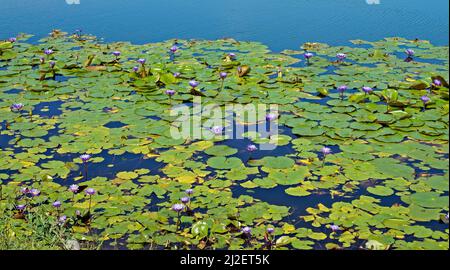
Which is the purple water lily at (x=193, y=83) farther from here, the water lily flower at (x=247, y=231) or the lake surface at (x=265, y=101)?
the water lily flower at (x=247, y=231)

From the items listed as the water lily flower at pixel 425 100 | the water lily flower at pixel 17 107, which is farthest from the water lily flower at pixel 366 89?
the water lily flower at pixel 17 107

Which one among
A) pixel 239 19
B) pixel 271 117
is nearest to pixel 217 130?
pixel 271 117

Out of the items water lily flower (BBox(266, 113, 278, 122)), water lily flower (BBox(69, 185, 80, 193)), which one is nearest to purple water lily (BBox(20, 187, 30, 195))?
water lily flower (BBox(69, 185, 80, 193))

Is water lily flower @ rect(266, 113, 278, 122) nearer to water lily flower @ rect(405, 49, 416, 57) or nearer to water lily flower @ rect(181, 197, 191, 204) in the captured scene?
water lily flower @ rect(181, 197, 191, 204)

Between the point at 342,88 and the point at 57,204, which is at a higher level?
the point at 342,88

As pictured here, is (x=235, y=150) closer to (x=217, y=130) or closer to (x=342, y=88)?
(x=217, y=130)
